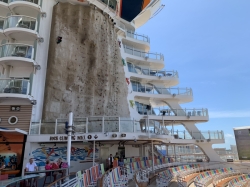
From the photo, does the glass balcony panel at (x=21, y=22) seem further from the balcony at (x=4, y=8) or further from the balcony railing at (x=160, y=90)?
the balcony railing at (x=160, y=90)

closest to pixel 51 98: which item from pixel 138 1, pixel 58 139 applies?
pixel 58 139

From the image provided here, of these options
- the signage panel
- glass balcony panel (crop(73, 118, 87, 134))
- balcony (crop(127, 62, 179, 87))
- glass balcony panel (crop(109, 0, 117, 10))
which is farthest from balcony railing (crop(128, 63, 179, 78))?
glass balcony panel (crop(73, 118, 87, 134))

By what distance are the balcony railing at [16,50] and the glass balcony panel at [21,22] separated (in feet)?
5.54

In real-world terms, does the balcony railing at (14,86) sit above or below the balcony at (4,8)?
below

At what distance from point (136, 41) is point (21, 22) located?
1327 cm

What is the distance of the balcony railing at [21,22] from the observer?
49.0ft

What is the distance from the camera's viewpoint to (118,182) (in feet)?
30.4

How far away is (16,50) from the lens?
1448 centimetres

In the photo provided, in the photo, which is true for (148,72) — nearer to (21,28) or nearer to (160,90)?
(160,90)

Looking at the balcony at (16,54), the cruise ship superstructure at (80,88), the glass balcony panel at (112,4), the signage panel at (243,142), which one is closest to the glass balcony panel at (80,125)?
the cruise ship superstructure at (80,88)

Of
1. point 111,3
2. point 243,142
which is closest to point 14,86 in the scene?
point 111,3

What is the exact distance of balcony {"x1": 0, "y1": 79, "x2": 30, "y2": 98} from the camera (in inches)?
507

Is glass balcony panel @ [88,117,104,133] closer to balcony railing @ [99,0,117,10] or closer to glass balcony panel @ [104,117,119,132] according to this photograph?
glass balcony panel @ [104,117,119,132]

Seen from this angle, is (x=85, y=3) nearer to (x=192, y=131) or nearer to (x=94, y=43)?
(x=94, y=43)
